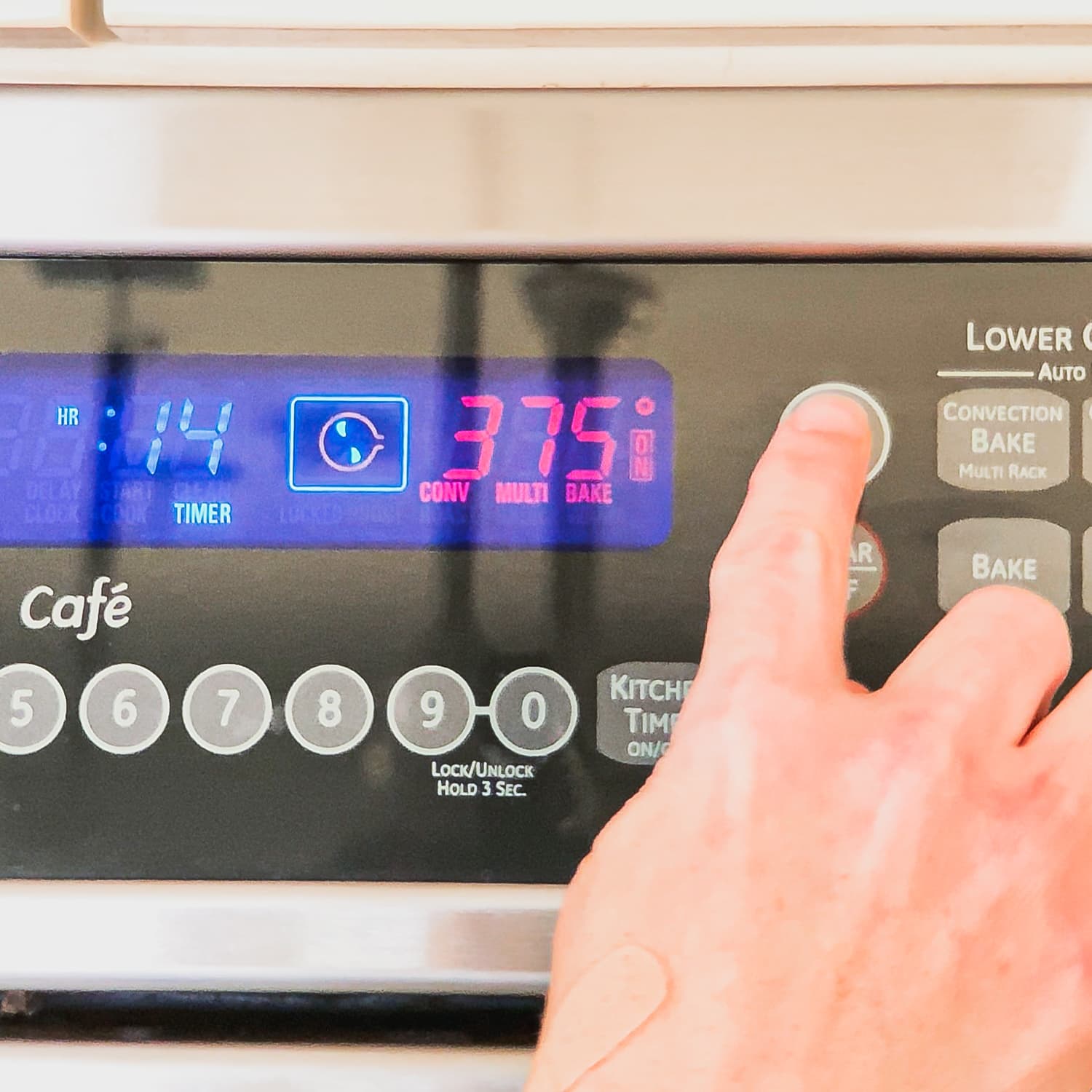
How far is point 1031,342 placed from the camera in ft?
1.46

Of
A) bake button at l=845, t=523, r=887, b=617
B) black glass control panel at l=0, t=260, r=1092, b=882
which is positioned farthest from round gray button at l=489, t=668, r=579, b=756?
bake button at l=845, t=523, r=887, b=617

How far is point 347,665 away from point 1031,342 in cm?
30

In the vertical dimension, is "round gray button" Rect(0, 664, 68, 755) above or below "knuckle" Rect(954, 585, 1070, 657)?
below

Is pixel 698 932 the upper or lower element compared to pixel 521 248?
lower

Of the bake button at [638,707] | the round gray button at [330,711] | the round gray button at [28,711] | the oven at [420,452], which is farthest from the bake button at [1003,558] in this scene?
the round gray button at [28,711]

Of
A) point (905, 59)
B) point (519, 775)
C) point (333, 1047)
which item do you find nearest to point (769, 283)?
point (905, 59)

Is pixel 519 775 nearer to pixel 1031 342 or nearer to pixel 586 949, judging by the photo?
pixel 586 949

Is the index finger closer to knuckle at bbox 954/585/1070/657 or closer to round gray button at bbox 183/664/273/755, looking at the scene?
knuckle at bbox 954/585/1070/657

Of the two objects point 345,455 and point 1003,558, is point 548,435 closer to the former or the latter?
point 345,455

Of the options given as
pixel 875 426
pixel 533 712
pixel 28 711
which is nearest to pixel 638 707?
pixel 533 712

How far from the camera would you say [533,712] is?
449 mm

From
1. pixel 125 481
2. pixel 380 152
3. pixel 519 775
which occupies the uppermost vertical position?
pixel 380 152

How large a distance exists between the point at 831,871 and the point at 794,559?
0.11 m

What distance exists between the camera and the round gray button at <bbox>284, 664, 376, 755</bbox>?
0.45 m
